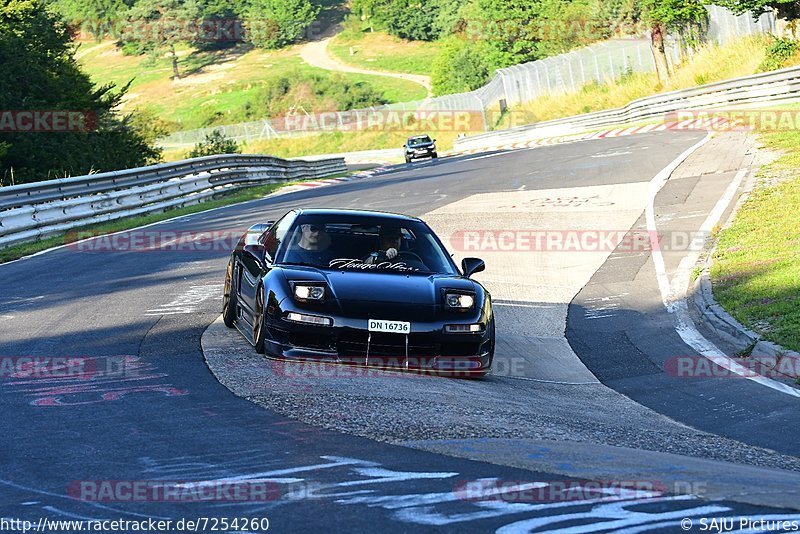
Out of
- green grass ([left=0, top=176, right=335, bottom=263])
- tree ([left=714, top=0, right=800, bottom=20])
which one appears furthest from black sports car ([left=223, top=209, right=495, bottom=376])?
tree ([left=714, top=0, right=800, bottom=20])

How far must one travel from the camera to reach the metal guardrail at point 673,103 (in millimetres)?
39625

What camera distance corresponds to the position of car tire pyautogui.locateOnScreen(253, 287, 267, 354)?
935 centimetres

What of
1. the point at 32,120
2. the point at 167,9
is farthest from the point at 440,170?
the point at 167,9

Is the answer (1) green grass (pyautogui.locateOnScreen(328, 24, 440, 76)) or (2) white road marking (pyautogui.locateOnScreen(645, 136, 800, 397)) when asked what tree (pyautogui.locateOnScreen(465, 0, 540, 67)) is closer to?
(1) green grass (pyautogui.locateOnScreen(328, 24, 440, 76))

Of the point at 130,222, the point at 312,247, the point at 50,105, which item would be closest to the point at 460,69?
the point at 50,105

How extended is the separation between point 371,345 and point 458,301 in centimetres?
90

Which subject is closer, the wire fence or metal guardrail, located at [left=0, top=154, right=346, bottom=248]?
metal guardrail, located at [left=0, top=154, right=346, bottom=248]

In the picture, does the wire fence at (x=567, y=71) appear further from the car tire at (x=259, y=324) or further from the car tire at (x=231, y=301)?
the car tire at (x=259, y=324)

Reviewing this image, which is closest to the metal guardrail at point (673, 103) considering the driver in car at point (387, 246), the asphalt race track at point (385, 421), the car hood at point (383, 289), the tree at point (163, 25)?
the asphalt race track at point (385, 421)

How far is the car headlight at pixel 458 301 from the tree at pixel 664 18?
50765mm

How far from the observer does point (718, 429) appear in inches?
339

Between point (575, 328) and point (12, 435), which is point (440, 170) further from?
point (12, 435)

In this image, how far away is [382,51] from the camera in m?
140

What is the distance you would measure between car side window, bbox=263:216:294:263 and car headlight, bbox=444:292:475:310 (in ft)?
5.62
